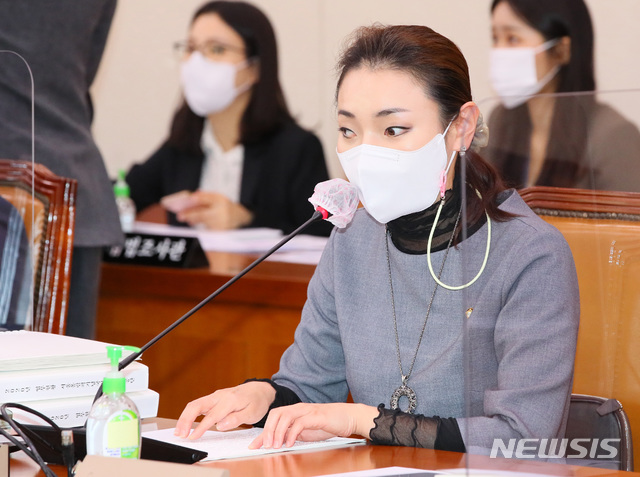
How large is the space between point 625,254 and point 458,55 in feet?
1.26

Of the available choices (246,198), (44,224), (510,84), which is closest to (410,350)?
(44,224)

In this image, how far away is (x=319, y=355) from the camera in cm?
146

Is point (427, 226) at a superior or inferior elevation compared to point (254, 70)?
inferior

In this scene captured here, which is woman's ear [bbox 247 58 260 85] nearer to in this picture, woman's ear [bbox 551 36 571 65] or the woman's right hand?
woman's ear [bbox 551 36 571 65]

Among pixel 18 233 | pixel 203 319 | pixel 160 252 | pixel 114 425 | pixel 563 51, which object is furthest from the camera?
pixel 563 51

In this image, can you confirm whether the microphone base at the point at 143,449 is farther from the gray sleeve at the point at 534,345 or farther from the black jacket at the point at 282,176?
the black jacket at the point at 282,176

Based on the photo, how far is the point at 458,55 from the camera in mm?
1350

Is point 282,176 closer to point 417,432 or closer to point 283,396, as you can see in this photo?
point 283,396

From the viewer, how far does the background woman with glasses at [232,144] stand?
11.1 feet

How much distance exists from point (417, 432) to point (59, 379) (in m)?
0.47

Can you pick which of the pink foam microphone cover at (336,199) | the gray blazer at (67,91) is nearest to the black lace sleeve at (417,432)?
the pink foam microphone cover at (336,199)

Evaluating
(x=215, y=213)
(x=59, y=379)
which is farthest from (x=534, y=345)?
(x=215, y=213)

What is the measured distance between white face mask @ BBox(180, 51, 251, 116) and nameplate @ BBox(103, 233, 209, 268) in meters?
1.02

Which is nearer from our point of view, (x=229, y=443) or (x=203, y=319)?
(x=229, y=443)
